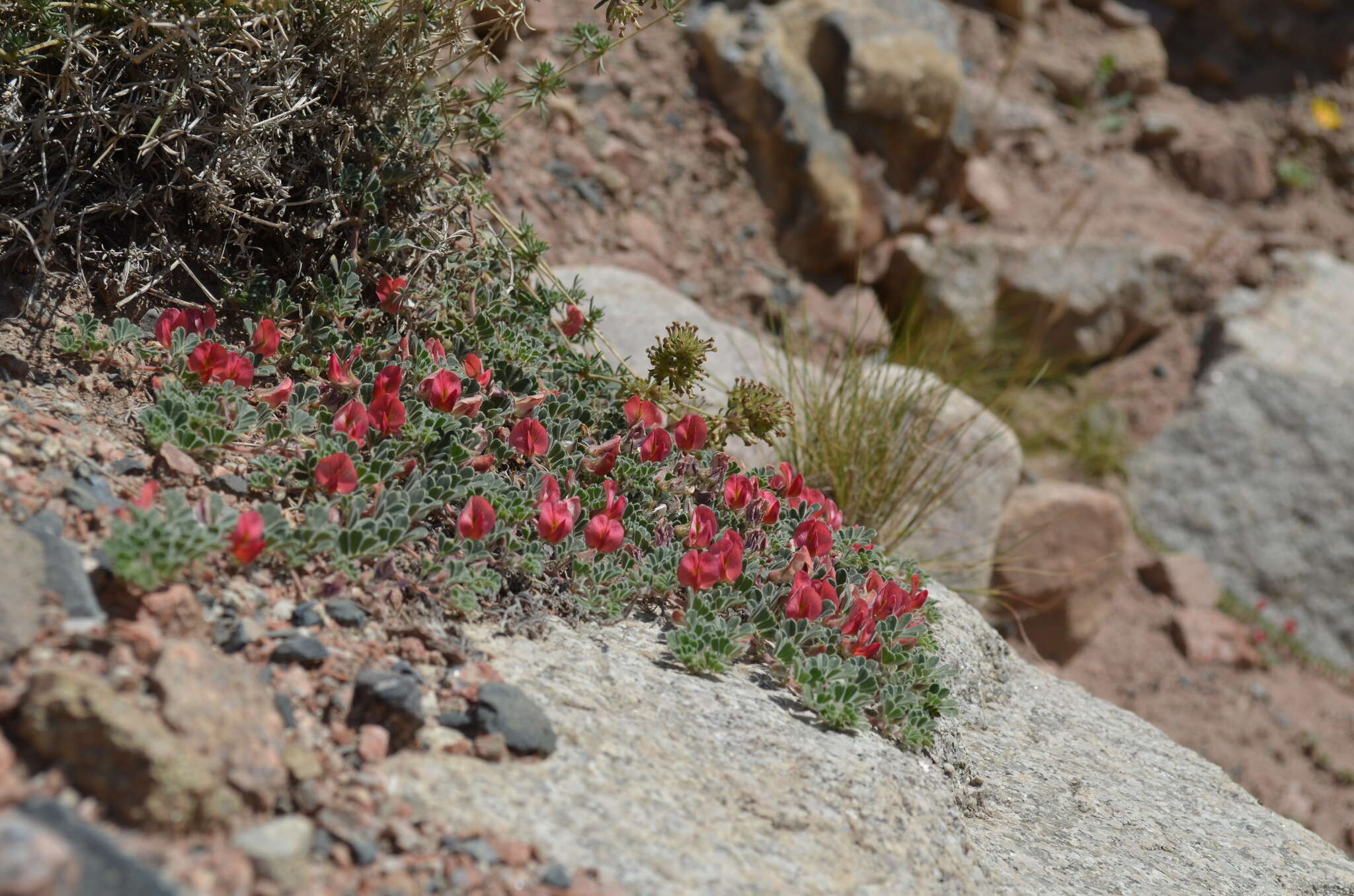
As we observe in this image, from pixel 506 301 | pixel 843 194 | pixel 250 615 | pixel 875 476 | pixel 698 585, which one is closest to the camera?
pixel 250 615

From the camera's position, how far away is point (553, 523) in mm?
2596

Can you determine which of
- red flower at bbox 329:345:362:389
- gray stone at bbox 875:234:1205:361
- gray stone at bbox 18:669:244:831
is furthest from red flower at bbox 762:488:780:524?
gray stone at bbox 875:234:1205:361

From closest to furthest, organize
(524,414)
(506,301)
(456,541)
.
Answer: (456,541)
(524,414)
(506,301)

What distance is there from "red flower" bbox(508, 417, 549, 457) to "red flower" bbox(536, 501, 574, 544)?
28 cm

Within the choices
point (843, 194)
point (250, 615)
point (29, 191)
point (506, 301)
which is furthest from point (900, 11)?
point (250, 615)

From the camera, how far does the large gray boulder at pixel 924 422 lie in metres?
4.25

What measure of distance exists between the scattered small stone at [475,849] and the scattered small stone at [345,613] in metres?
0.56

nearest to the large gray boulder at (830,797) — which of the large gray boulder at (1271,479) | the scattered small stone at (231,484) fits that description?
the scattered small stone at (231,484)

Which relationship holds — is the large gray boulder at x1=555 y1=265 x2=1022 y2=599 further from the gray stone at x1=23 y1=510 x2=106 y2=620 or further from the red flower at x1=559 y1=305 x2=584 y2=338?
the gray stone at x1=23 y1=510 x2=106 y2=620

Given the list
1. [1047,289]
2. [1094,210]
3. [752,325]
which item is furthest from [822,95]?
[1094,210]

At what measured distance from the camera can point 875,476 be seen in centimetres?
418

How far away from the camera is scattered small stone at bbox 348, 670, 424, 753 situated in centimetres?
199

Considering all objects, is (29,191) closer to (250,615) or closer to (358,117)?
(358,117)

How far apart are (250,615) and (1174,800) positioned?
263 centimetres
